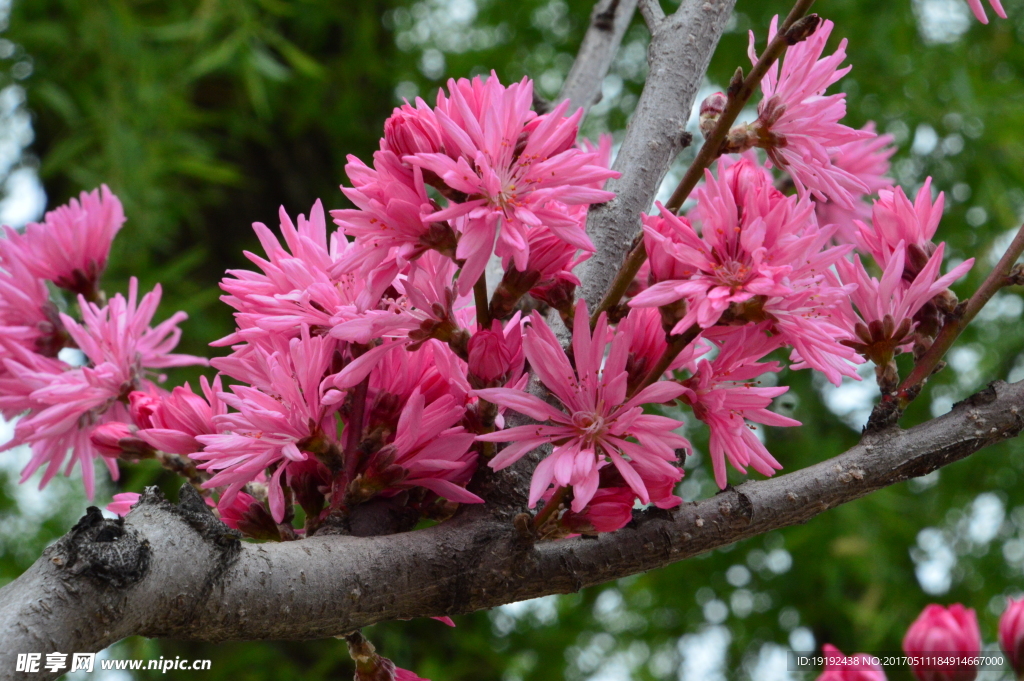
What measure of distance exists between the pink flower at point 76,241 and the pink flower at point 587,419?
0.64 m

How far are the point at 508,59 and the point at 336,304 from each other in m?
2.02

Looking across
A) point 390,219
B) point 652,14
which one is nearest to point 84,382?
point 390,219

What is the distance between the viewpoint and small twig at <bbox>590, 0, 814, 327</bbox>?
0.62m

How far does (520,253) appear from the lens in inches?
23.2

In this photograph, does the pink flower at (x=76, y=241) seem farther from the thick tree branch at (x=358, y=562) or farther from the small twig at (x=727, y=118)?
the small twig at (x=727, y=118)

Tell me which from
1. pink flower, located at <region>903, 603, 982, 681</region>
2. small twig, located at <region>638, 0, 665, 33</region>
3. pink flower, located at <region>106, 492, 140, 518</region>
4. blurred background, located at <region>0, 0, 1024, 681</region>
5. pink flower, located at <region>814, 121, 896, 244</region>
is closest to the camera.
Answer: pink flower, located at <region>903, 603, 982, 681</region>

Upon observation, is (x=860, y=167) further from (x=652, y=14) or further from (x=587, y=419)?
(x=587, y=419)

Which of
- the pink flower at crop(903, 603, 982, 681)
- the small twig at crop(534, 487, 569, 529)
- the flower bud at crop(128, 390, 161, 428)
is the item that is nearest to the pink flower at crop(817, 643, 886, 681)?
the pink flower at crop(903, 603, 982, 681)

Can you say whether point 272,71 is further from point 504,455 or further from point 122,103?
point 504,455

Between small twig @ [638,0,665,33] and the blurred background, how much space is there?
4.25ft

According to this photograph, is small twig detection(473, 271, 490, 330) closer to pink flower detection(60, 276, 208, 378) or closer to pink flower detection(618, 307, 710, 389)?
pink flower detection(618, 307, 710, 389)

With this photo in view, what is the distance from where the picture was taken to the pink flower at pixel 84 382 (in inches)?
34.5

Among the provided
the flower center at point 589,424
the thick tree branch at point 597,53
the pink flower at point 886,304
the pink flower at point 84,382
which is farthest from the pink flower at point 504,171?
the thick tree branch at point 597,53

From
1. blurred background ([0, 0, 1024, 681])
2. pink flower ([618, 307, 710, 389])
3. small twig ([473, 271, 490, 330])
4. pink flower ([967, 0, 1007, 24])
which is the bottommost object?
blurred background ([0, 0, 1024, 681])
